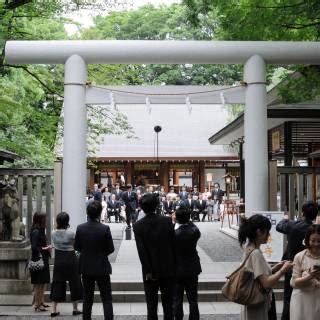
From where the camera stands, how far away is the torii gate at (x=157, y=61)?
10938mm

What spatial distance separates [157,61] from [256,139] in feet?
7.83

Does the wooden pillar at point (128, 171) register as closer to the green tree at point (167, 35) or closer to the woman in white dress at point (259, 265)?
the green tree at point (167, 35)

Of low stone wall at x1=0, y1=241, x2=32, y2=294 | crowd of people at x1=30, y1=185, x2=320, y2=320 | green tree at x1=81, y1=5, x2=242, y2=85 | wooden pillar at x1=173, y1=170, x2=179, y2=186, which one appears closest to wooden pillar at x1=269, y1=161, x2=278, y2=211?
crowd of people at x1=30, y1=185, x2=320, y2=320

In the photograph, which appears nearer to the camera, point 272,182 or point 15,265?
point 15,265

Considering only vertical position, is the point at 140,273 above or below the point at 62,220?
below

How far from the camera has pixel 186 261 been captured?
7344 millimetres

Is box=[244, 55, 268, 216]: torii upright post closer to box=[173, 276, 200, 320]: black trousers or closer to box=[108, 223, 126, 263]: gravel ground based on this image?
box=[173, 276, 200, 320]: black trousers

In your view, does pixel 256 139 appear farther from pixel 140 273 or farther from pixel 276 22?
pixel 140 273

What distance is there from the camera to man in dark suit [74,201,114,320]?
7.30 m

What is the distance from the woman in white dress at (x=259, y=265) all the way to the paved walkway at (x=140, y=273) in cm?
412

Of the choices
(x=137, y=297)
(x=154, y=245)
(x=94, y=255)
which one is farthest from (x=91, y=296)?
(x=137, y=297)

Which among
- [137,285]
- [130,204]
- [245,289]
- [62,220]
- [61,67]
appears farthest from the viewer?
[130,204]

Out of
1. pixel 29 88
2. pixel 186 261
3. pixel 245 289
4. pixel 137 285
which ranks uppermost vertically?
pixel 29 88

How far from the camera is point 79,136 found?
11.0 metres
